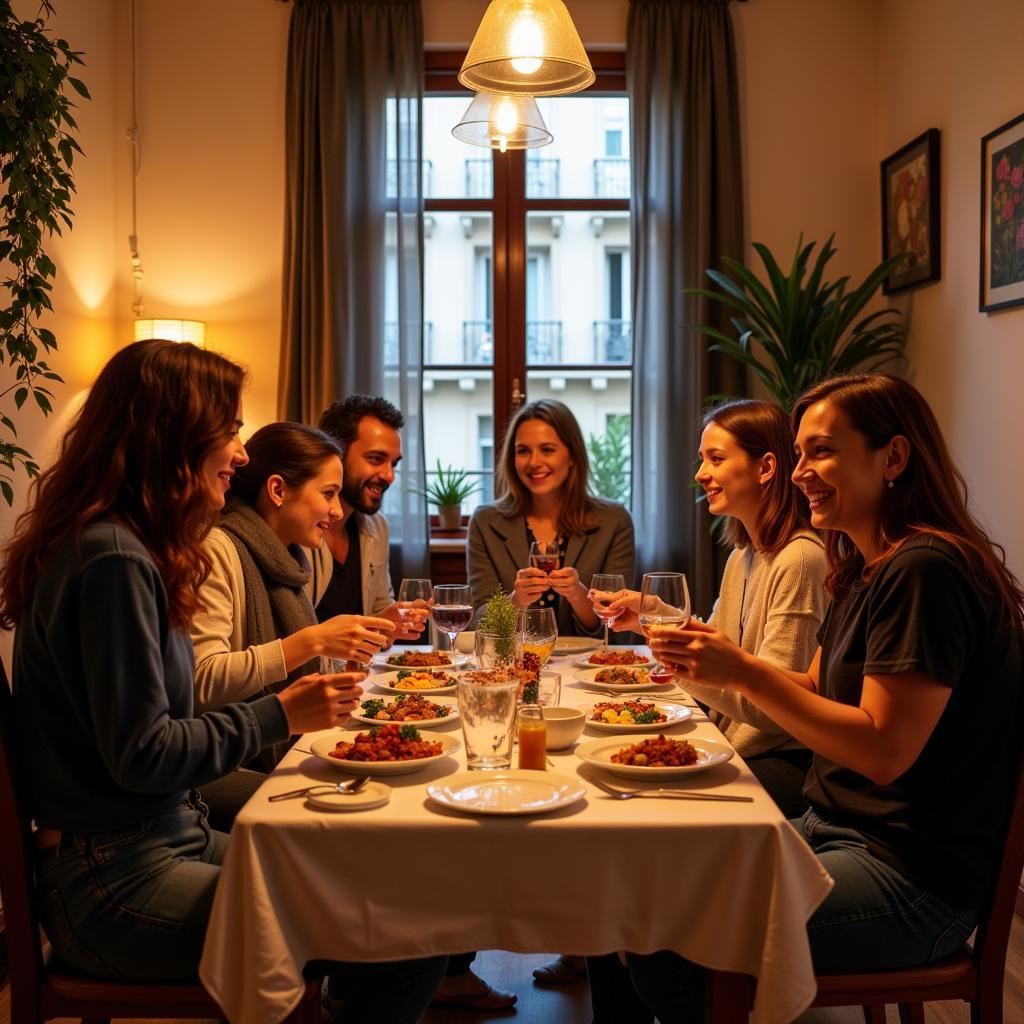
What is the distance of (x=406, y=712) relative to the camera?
197cm

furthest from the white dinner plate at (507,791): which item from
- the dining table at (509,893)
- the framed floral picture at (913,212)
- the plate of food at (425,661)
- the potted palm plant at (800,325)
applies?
the framed floral picture at (913,212)

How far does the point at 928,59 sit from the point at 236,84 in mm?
2791

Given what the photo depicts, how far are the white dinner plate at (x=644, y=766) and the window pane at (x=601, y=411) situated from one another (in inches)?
124

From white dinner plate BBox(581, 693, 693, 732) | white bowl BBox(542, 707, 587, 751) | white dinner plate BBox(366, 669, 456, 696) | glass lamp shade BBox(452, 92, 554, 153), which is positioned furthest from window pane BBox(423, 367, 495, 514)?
white bowl BBox(542, 707, 587, 751)

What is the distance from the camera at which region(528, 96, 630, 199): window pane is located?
4.88 m

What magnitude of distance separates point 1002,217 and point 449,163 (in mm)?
2373

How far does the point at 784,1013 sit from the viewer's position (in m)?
1.42

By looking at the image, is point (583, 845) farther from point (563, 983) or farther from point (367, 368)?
point (367, 368)

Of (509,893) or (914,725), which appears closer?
(509,893)

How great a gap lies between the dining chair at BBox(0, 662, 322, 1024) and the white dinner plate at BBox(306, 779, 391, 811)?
0.28 m

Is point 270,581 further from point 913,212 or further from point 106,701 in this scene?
point 913,212

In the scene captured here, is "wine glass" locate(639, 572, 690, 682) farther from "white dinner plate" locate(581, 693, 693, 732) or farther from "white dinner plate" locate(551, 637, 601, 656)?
"white dinner plate" locate(551, 637, 601, 656)

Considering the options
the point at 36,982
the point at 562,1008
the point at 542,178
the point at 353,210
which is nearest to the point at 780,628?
the point at 562,1008

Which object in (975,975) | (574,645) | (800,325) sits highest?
(800,325)
